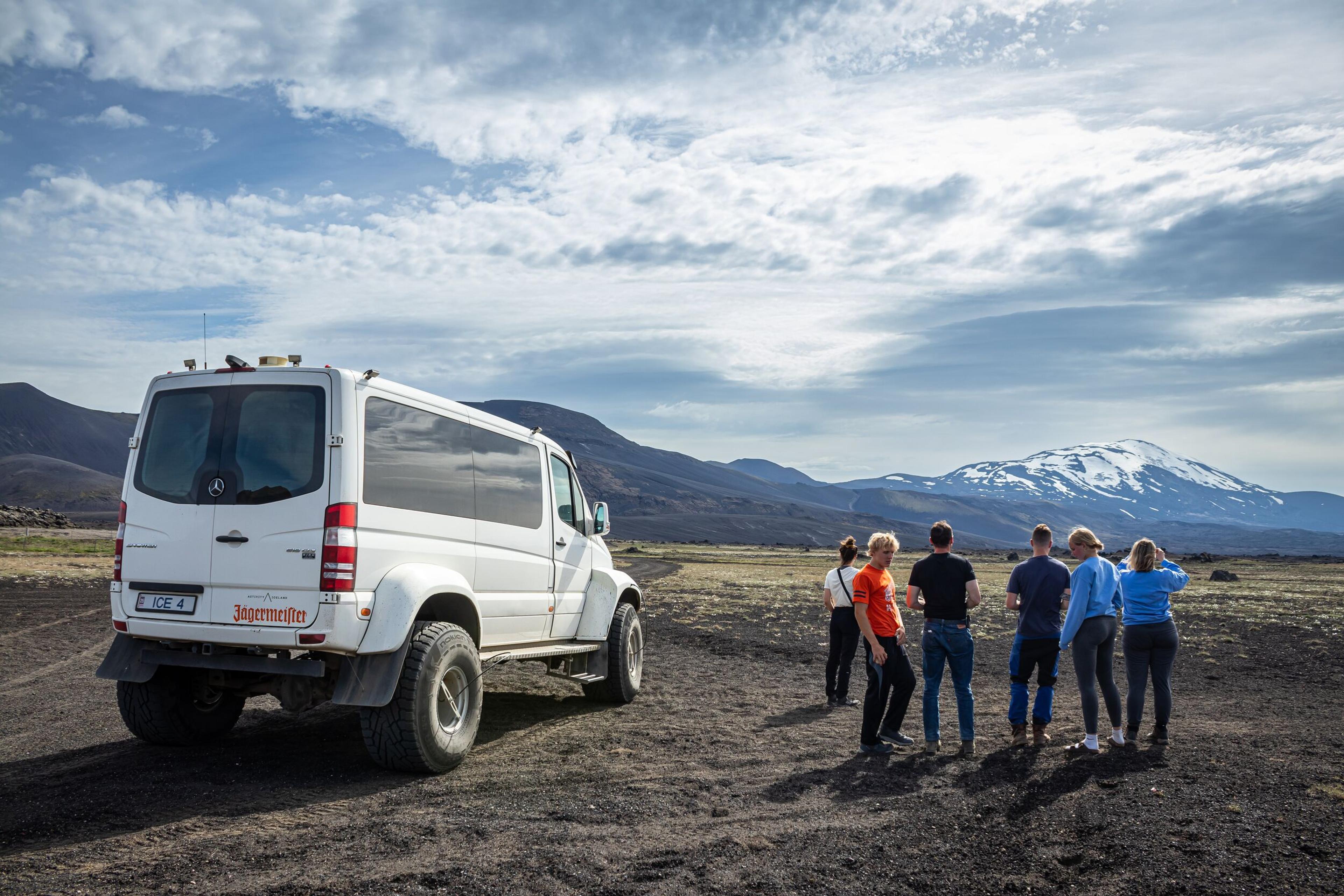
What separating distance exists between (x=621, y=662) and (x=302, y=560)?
15.7 ft

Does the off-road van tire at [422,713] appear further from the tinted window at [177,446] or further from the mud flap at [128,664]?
the tinted window at [177,446]

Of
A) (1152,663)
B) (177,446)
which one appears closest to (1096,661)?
(1152,663)

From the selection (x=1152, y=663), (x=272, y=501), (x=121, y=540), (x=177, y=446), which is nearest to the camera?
(x=272, y=501)

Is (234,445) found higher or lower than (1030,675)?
higher

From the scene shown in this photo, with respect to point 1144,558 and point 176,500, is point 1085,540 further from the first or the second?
point 176,500

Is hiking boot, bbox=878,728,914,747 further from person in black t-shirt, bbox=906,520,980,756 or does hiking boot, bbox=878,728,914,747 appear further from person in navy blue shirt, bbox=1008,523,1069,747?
person in navy blue shirt, bbox=1008,523,1069,747

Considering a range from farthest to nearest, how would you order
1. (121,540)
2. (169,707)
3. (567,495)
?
(567,495), (169,707), (121,540)

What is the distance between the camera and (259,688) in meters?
7.30

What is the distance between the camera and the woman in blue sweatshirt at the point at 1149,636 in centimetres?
858

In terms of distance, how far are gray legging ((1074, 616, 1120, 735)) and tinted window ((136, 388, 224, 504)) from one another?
7.60m

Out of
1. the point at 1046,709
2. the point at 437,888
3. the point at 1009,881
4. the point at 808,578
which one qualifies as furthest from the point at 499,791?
the point at 808,578

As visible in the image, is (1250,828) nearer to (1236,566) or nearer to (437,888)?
(437,888)

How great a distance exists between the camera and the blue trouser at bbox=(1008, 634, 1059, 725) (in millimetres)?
8352

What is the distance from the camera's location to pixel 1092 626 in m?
8.45
